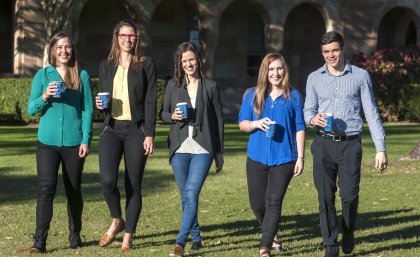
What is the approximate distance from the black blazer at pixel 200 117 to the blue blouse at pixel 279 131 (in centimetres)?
34

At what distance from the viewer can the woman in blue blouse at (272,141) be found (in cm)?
825

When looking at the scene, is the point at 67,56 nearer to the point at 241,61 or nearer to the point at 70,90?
the point at 70,90

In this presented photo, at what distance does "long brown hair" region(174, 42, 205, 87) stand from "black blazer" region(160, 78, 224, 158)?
0.19 feet

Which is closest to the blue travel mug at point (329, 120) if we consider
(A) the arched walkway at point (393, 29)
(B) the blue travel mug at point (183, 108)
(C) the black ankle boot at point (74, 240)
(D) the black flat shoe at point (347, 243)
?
(D) the black flat shoe at point (347, 243)

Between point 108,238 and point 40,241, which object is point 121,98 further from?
point 40,241

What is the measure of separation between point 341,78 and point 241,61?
2178 centimetres

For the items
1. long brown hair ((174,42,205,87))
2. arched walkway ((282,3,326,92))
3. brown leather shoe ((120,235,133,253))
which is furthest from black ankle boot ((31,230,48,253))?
arched walkway ((282,3,326,92))

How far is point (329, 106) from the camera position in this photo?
8.37 meters

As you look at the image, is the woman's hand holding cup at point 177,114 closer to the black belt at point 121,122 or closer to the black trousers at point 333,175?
the black belt at point 121,122

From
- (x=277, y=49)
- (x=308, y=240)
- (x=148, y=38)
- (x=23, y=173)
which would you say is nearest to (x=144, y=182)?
(x=23, y=173)

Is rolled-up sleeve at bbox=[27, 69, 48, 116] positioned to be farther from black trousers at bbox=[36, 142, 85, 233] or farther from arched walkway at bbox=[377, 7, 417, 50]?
arched walkway at bbox=[377, 7, 417, 50]

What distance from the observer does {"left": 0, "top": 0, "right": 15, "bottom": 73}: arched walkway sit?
1083 inches

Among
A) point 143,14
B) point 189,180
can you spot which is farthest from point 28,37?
point 189,180

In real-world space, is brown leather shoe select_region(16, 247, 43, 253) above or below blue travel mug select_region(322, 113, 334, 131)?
below
